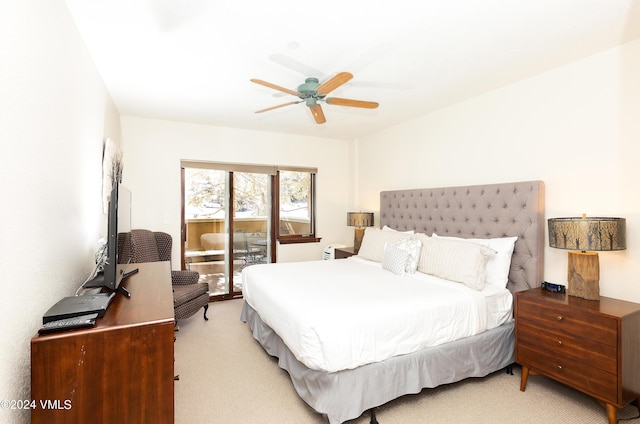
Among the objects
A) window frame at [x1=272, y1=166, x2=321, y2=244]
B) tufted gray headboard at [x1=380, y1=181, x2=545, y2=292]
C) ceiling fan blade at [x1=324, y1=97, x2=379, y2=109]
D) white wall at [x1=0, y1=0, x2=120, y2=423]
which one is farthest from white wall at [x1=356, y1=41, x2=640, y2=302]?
white wall at [x1=0, y1=0, x2=120, y2=423]

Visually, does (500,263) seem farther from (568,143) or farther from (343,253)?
(343,253)

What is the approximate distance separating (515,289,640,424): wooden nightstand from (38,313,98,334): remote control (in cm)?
274

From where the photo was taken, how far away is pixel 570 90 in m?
2.64

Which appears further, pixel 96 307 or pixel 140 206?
pixel 140 206

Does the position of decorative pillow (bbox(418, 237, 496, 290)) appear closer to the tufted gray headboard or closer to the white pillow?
the white pillow

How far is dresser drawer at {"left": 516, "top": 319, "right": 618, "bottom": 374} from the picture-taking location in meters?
2.00

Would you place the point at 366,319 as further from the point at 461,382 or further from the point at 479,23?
the point at 479,23

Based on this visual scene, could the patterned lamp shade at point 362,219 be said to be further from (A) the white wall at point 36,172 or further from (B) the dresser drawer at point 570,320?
(A) the white wall at point 36,172

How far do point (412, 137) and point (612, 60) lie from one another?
207cm

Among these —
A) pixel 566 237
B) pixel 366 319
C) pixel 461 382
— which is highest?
pixel 566 237

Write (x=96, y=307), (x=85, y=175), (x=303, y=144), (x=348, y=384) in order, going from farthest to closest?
(x=303, y=144) → (x=85, y=175) → (x=348, y=384) → (x=96, y=307)

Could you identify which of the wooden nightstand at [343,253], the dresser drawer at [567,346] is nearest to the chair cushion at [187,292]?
the wooden nightstand at [343,253]

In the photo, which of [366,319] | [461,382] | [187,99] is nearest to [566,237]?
[461,382]

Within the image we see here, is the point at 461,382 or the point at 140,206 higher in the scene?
the point at 140,206
